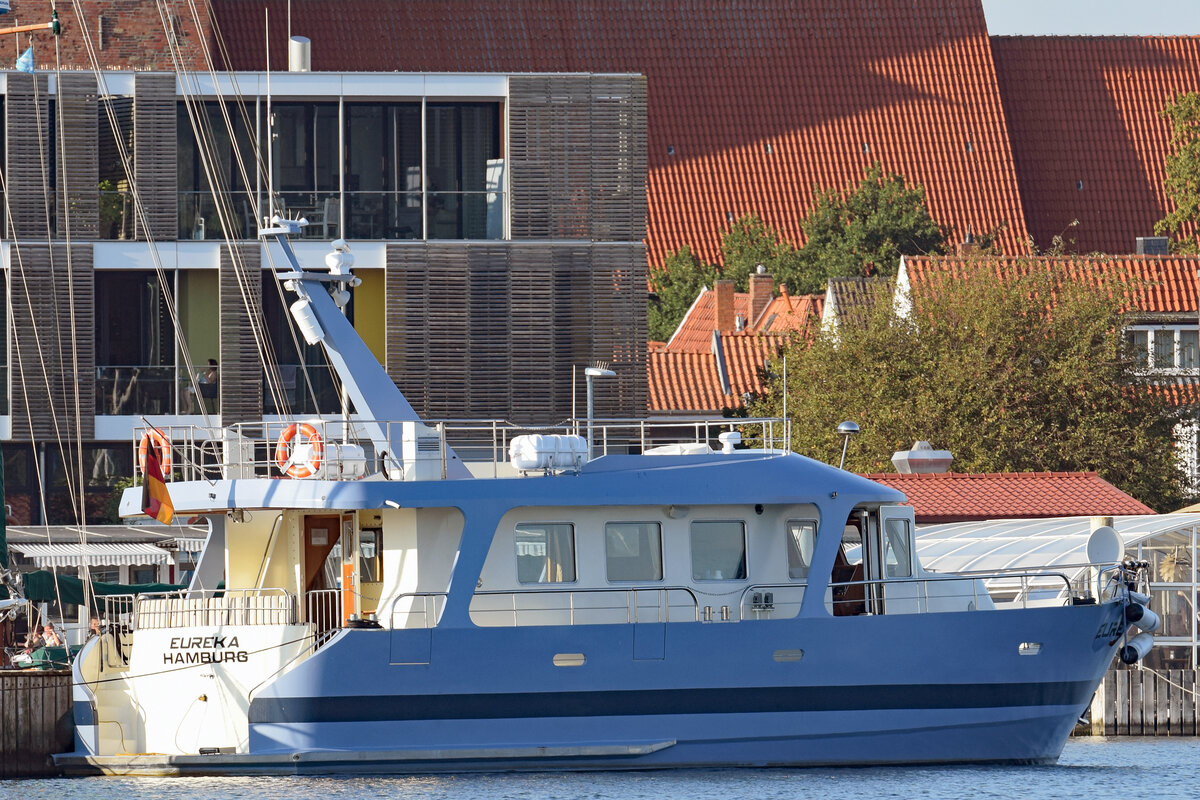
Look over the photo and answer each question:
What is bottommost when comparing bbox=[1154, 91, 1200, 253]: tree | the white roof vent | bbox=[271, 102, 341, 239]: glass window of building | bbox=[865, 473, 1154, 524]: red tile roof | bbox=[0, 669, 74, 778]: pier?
→ bbox=[0, 669, 74, 778]: pier

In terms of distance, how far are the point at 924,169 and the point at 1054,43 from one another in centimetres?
1281

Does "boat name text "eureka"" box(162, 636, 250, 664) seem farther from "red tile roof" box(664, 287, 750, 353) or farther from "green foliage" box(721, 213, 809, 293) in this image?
"green foliage" box(721, 213, 809, 293)

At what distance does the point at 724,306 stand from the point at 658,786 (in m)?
50.5

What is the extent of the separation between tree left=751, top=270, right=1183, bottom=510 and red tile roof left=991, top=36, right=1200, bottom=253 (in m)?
46.2

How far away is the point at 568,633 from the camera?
26109 millimetres

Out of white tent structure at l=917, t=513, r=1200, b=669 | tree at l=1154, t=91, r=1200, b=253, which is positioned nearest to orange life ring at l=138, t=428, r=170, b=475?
white tent structure at l=917, t=513, r=1200, b=669

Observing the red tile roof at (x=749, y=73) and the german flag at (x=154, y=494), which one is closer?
the german flag at (x=154, y=494)

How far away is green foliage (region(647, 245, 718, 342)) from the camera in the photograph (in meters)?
81.3

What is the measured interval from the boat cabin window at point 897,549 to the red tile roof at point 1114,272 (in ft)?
78.8

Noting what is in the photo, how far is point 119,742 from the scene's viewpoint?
27453 mm

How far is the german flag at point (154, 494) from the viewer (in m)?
26.3

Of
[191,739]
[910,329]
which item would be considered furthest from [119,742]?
[910,329]

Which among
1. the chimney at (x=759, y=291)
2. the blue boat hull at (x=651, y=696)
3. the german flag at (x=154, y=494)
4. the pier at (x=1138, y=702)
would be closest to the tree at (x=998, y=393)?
the pier at (x=1138, y=702)

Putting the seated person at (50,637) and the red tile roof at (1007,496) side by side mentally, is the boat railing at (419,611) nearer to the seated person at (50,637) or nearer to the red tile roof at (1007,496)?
the seated person at (50,637)
